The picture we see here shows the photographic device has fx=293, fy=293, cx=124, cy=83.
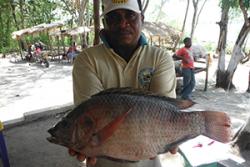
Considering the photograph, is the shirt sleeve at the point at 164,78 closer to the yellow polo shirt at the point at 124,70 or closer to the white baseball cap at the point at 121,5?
the yellow polo shirt at the point at 124,70

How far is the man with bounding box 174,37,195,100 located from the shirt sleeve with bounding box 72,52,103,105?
25.0 ft

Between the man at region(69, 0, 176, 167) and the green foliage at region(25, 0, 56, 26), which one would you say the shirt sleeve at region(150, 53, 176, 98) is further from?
the green foliage at region(25, 0, 56, 26)

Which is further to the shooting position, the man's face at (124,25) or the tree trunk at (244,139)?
the tree trunk at (244,139)

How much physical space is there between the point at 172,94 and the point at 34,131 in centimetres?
454

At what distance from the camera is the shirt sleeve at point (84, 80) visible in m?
1.82

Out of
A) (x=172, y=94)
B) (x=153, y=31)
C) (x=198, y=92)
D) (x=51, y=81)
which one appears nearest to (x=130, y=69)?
(x=172, y=94)

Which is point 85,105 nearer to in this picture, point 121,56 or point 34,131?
point 121,56

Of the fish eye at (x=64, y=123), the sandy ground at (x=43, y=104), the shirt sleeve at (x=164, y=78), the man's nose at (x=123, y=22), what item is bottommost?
the sandy ground at (x=43, y=104)

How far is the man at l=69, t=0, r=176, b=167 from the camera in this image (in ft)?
6.04

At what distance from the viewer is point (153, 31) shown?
17.5 metres

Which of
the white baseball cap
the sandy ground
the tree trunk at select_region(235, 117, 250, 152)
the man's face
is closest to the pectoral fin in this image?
the sandy ground

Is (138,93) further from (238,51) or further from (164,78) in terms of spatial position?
(238,51)

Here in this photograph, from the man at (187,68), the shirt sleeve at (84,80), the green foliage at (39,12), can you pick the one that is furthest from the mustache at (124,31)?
the green foliage at (39,12)

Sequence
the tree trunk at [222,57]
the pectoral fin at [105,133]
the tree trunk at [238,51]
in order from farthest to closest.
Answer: the tree trunk at [222,57], the tree trunk at [238,51], the pectoral fin at [105,133]
